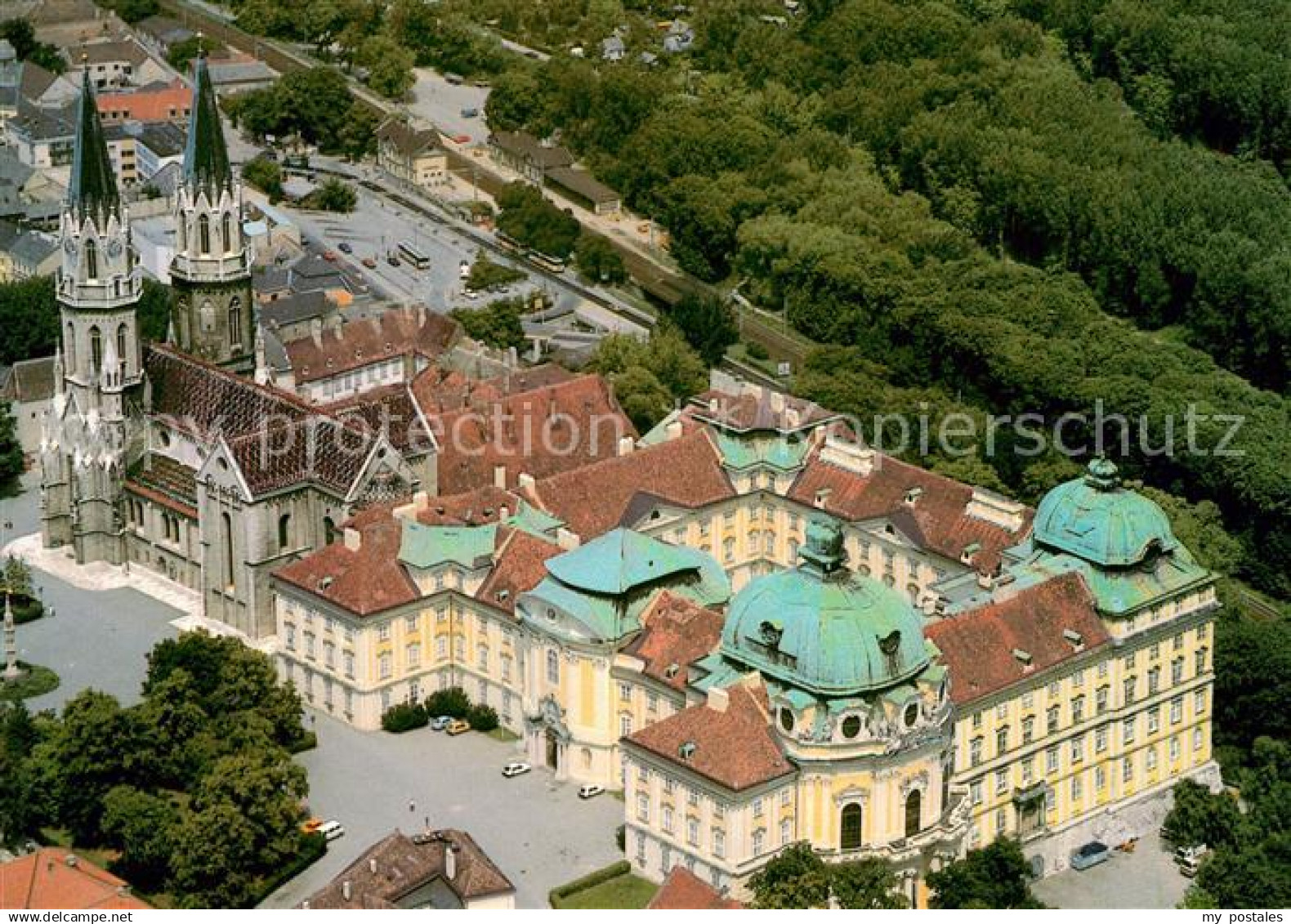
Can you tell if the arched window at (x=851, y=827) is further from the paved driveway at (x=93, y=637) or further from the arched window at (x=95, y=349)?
the arched window at (x=95, y=349)

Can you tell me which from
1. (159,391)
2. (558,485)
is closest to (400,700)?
(558,485)

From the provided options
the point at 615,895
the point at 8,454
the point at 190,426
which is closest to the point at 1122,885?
the point at 615,895

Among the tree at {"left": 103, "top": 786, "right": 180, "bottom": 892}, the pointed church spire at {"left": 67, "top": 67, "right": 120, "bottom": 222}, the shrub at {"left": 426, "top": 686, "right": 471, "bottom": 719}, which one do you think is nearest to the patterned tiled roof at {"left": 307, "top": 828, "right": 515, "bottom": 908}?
the tree at {"left": 103, "top": 786, "right": 180, "bottom": 892}

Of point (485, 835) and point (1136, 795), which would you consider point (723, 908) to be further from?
point (1136, 795)

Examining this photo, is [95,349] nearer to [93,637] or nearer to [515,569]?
[93,637]

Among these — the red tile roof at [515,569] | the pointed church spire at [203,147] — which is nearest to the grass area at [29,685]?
the red tile roof at [515,569]

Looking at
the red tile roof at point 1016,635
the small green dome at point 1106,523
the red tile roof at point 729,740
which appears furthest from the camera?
the small green dome at point 1106,523
